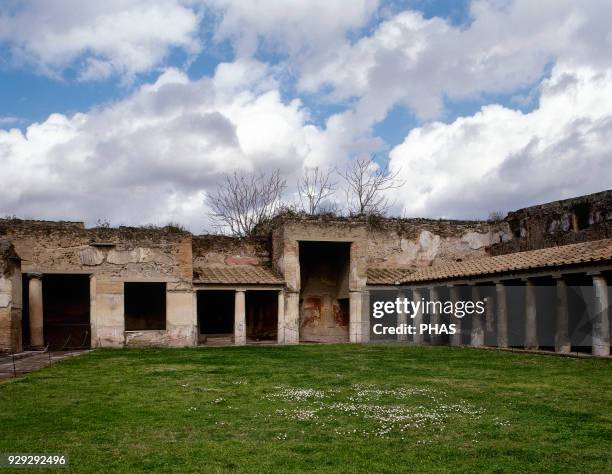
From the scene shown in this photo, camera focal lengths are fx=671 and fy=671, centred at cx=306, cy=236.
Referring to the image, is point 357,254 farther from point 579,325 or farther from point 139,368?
point 139,368

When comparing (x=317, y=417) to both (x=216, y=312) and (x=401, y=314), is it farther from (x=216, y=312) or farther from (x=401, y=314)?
(x=216, y=312)

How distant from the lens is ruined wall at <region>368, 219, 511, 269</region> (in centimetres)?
2680

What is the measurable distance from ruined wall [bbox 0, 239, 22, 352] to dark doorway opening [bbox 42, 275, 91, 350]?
5.70 m

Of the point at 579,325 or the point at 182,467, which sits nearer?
the point at 182,467

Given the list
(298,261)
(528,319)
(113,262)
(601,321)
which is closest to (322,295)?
(298,261)

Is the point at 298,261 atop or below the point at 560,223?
below

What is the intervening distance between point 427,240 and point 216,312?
8.97 meters

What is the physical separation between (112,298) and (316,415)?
14.4 m

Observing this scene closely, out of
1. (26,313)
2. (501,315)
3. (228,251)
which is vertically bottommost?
(501,315)

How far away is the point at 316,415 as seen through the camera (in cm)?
835

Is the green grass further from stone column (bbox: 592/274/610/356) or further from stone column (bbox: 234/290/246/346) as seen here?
stone column (bbox: 234/290/246/346)

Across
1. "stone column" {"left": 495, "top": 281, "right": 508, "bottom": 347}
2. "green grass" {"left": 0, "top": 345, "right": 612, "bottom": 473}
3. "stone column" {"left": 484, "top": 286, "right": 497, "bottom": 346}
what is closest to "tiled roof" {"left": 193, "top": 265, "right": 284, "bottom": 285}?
"stone column" {"left": 484, "top": 286, "right": 497, "bottom": 346}

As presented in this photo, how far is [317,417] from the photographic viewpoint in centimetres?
822

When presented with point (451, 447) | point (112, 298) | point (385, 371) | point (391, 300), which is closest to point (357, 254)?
point (391, 300)
